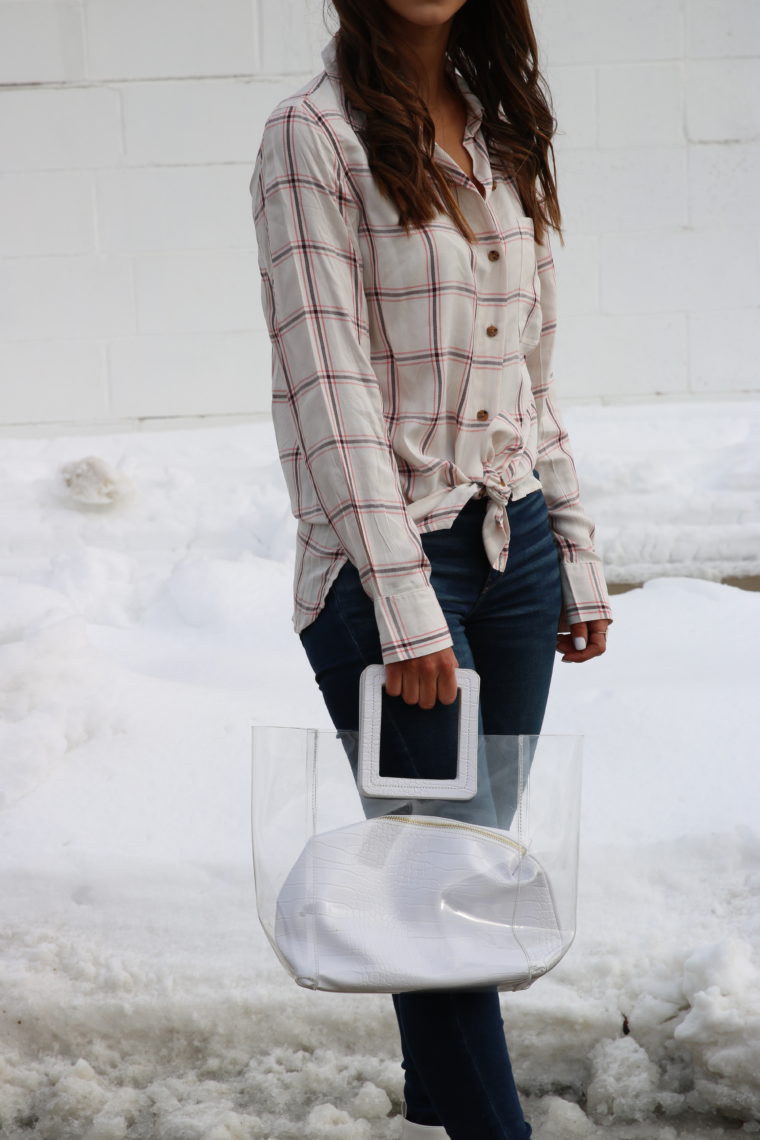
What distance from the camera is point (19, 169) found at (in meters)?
3.52

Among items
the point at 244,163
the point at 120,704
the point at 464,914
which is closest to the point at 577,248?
the point at 244,163

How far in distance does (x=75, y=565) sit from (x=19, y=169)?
1.39 m

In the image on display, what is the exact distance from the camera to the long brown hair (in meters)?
0.98

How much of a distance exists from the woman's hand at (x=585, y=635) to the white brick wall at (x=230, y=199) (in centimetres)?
255

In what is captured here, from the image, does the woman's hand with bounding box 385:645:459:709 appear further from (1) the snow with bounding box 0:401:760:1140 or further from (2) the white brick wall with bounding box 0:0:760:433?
(2) the white brick wall with bounding box 0:0:760:433

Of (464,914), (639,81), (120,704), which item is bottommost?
(120,704)

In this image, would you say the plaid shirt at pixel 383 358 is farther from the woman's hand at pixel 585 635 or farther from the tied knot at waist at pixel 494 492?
the woman's hand at pixel 585 635

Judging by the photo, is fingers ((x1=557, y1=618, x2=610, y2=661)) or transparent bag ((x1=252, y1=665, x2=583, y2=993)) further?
fingers ((x1=557, y1=618, x2=610, y2=661))

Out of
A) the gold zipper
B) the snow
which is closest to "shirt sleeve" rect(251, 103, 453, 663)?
the gold zipper

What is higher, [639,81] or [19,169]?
[639,81]

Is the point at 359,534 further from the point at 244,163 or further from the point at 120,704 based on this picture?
the point at 244,163

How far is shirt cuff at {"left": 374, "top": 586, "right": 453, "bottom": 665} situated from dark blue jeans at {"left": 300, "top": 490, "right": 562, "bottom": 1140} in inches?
1.9

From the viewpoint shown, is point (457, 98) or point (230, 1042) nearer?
point (457, 98)

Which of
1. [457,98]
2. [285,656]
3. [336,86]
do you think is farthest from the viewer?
[285,656]
